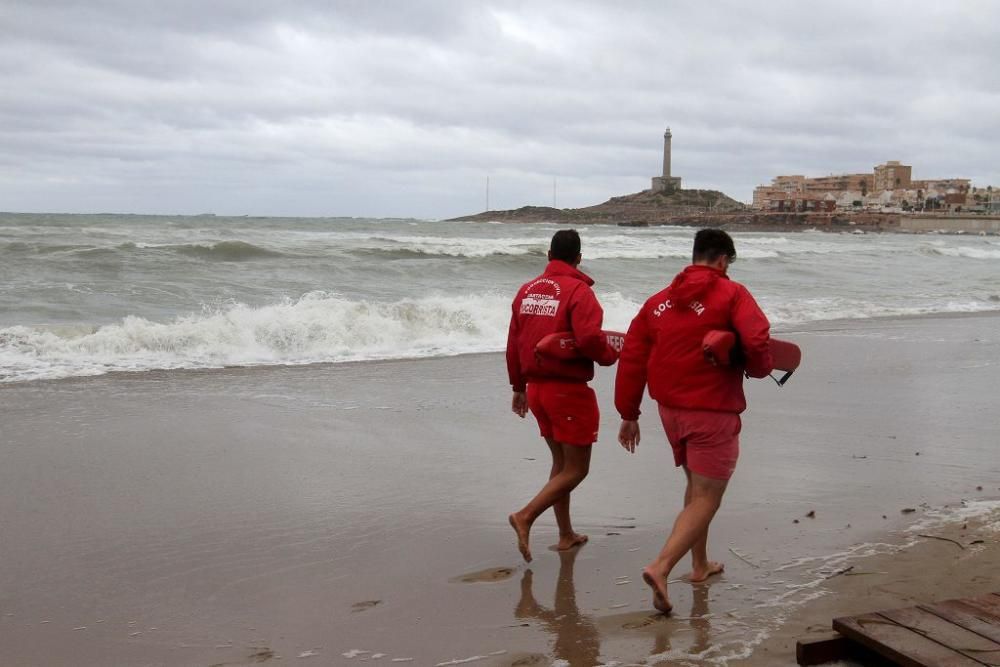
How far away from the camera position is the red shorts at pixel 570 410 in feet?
15.0

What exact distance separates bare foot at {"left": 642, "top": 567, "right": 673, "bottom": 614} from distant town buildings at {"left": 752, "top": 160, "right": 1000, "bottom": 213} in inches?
5458

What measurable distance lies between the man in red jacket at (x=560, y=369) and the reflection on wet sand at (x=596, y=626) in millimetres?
510

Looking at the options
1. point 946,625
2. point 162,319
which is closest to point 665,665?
point 946,625

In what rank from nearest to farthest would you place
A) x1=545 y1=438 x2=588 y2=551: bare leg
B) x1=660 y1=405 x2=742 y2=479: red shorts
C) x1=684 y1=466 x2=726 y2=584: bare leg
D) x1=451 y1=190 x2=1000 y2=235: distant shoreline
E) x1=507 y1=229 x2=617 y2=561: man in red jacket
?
x1=660 y1=405 x2=742 y2=479: red shorts
x1=684 y1=466 x2=726 y2=584: bare leg
x1=507 y1=229 x2=617 y2=561: man in red jacket
x1=545 y1=438 x2=588 y2=551: bare leg
x1=451 y1=190 x2=1000 y2=235: distant shoreline

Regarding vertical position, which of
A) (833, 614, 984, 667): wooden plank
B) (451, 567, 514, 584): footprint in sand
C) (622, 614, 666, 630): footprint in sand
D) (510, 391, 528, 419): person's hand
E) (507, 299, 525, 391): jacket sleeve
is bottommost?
(451, 567, 514, 584): footprint in sand

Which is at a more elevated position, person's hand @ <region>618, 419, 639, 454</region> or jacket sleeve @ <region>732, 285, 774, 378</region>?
jacket sleeve @ <region>732, 285, 774, 378</region>

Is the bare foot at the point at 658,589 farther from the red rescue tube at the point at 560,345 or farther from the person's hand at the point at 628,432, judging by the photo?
the red rescue tube at the point at 560,345

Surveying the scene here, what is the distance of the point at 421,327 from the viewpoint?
553 inches

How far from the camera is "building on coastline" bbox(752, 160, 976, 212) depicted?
141 m

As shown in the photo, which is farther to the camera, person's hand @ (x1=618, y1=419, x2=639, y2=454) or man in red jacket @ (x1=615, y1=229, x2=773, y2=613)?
person's hand @ (x1=618, y1=419, x2=639, y2=454)

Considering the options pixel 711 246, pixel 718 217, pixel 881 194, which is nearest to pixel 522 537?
pixel 711 246

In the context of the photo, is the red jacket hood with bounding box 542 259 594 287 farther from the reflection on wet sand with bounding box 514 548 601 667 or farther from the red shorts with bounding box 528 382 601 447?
the reflection on wet sand with bounding box 514 548 601 667

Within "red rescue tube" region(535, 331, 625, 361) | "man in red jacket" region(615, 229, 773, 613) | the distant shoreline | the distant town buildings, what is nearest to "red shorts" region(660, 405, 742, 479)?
"man in red jacket" region(615, 229, 773, 613)

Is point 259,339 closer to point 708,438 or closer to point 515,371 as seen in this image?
point 515,371
